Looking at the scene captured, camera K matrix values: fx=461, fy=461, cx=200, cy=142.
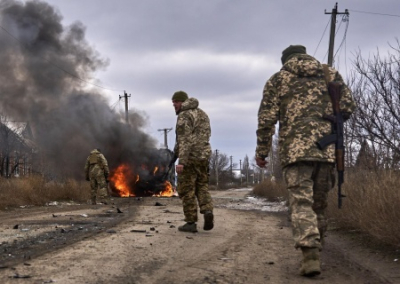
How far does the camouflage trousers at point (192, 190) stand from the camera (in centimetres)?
654

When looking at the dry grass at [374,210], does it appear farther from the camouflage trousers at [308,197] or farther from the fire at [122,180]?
the fire at [122,180]

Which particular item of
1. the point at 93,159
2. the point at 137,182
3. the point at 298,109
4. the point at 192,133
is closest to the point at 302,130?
the point at 298,109

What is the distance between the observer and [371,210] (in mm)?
5359

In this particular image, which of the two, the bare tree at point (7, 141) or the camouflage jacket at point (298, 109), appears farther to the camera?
the bare tree at point (7, 141)

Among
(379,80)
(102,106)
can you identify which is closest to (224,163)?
(102,106)

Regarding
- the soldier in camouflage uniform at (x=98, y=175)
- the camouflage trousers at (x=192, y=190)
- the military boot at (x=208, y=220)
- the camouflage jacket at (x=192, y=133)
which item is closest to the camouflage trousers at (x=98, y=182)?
the soldier in camouflage uniform at (x=98, y=175)

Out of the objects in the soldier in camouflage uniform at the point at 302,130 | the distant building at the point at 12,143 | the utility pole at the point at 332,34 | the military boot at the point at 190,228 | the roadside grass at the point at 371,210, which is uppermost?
the utility pole at the point at 332,34

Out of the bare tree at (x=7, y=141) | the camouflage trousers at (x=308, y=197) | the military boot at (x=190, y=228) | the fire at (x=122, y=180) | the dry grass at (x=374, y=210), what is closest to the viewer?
the camouflage trousers at (x=308, y=197)

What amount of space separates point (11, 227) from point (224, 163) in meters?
106

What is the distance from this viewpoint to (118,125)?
27.3 metres

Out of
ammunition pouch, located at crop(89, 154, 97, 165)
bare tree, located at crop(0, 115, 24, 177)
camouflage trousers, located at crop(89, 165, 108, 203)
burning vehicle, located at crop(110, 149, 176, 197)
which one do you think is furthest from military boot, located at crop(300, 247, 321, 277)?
bare tree, located at crop(0, 115, 24, 177)

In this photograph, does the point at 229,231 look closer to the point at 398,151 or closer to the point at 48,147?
the point at 398,151

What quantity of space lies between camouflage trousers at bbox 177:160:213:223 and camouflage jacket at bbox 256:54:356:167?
2485 mm

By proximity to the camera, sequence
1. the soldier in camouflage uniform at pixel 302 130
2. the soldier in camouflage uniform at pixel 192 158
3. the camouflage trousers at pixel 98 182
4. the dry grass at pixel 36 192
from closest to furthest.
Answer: the soldier in camouflage uniform at pixel 302 130, the soldier in camouflage uniform at pixel 192 158, the dry grass at pixel 36 192, the camouflage trousers at pixel 98 182
